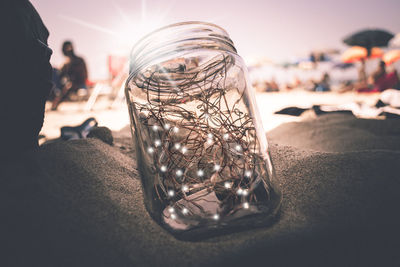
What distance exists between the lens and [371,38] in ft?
26.7

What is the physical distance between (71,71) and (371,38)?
10.8m

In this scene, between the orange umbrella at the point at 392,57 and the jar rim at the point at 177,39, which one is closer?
the jar rim at the point at 177,39

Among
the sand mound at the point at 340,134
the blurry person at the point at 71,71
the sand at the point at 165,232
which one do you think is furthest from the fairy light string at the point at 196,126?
the blurry person at the point at 71,71

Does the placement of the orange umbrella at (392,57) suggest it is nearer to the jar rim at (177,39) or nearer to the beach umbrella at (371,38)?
the beach umbrella at (371,38)

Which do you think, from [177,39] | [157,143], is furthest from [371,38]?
[157,143]

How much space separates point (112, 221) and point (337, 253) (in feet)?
2.13

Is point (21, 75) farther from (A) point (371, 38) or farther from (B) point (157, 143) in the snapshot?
(A) point (371, 38)

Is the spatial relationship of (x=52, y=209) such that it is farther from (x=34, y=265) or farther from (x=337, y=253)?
(x=337, y=253)

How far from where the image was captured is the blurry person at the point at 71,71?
179 inches

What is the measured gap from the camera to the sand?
0.53 metres

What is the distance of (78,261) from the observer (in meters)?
0.51

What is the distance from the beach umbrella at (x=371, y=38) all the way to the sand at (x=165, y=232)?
10271 millimetres

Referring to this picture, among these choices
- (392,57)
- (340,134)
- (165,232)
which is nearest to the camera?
(165,232)

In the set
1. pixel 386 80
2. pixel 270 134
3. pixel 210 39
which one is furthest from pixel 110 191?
pixel 386 80
